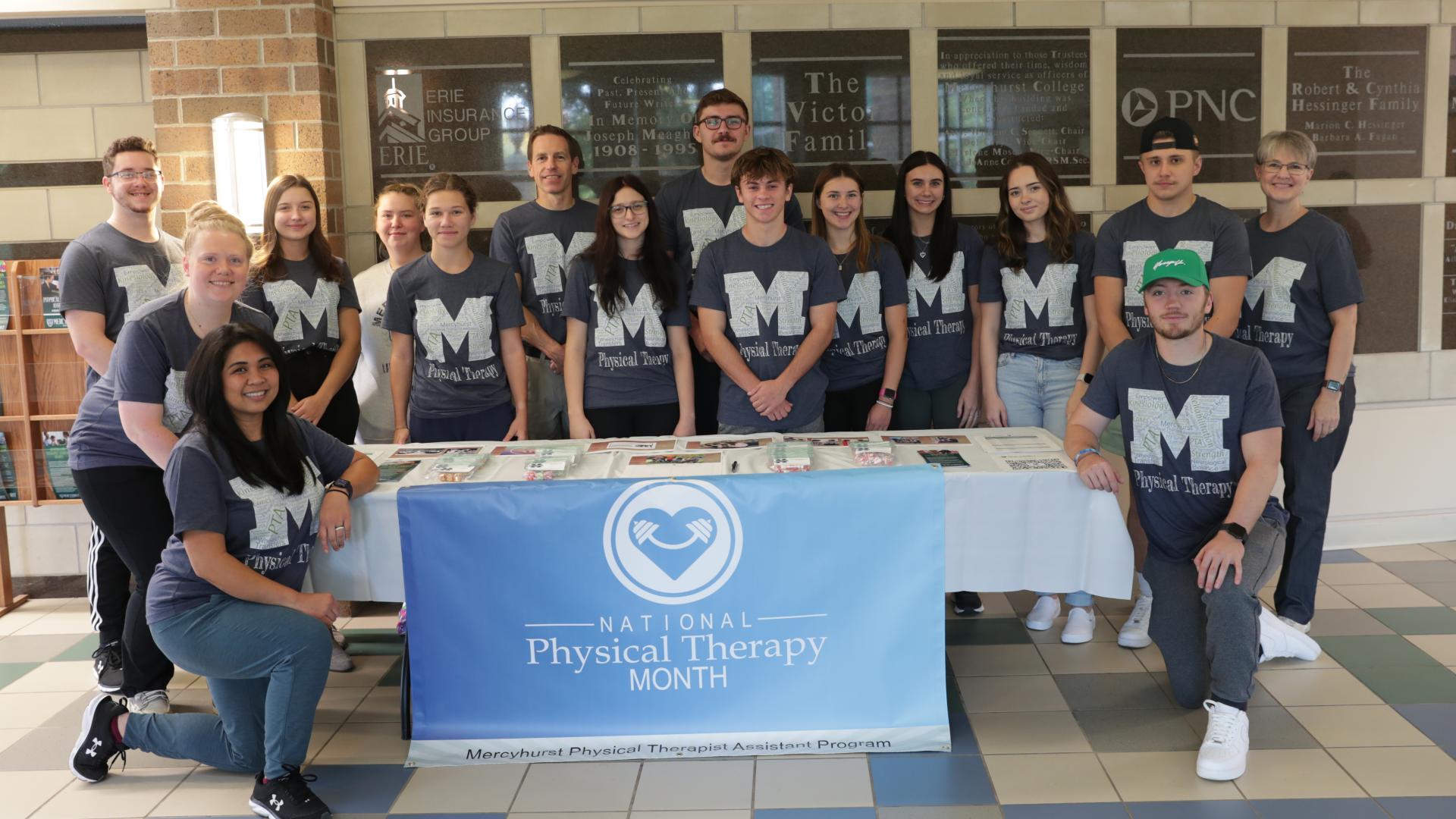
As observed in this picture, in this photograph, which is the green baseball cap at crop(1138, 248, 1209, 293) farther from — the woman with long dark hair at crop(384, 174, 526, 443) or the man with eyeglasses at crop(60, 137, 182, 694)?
the man with eyeglasses at crop(60, 137, 182, 694)

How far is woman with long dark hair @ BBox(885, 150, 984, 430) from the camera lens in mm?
4023

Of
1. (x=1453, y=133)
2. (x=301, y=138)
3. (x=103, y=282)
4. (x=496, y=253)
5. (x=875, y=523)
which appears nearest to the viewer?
(x=875, y=523)

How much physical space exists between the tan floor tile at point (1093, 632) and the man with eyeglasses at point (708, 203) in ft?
4.34

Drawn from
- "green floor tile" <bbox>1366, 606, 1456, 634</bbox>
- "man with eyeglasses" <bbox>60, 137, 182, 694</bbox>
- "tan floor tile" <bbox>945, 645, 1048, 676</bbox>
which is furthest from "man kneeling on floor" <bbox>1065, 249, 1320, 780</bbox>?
"man with eyeglasses" <bbox>60, 137, 182, 694</bbox>

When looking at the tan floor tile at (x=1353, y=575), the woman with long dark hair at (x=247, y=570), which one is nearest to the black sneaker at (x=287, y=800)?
the woman with long dark hair at (x=247, y=570)

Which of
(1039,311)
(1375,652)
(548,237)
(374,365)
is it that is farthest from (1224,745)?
(374,365)

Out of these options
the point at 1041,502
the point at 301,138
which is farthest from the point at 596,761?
the point at 301,138

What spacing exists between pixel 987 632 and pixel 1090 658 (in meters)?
0.39

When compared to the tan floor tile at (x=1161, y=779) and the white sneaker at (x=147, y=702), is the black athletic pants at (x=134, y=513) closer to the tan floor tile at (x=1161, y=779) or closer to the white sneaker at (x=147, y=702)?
the white sneaker at (x=147, y=702)

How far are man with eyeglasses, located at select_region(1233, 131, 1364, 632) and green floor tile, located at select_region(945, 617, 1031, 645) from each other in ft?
2.78

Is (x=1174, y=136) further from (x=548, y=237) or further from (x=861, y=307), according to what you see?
(x=548, y=237)

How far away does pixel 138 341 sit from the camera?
9.95 feet

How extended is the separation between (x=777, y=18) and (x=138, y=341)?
2760 millimetres

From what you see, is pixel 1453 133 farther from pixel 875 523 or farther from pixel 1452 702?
pixel 875 523
